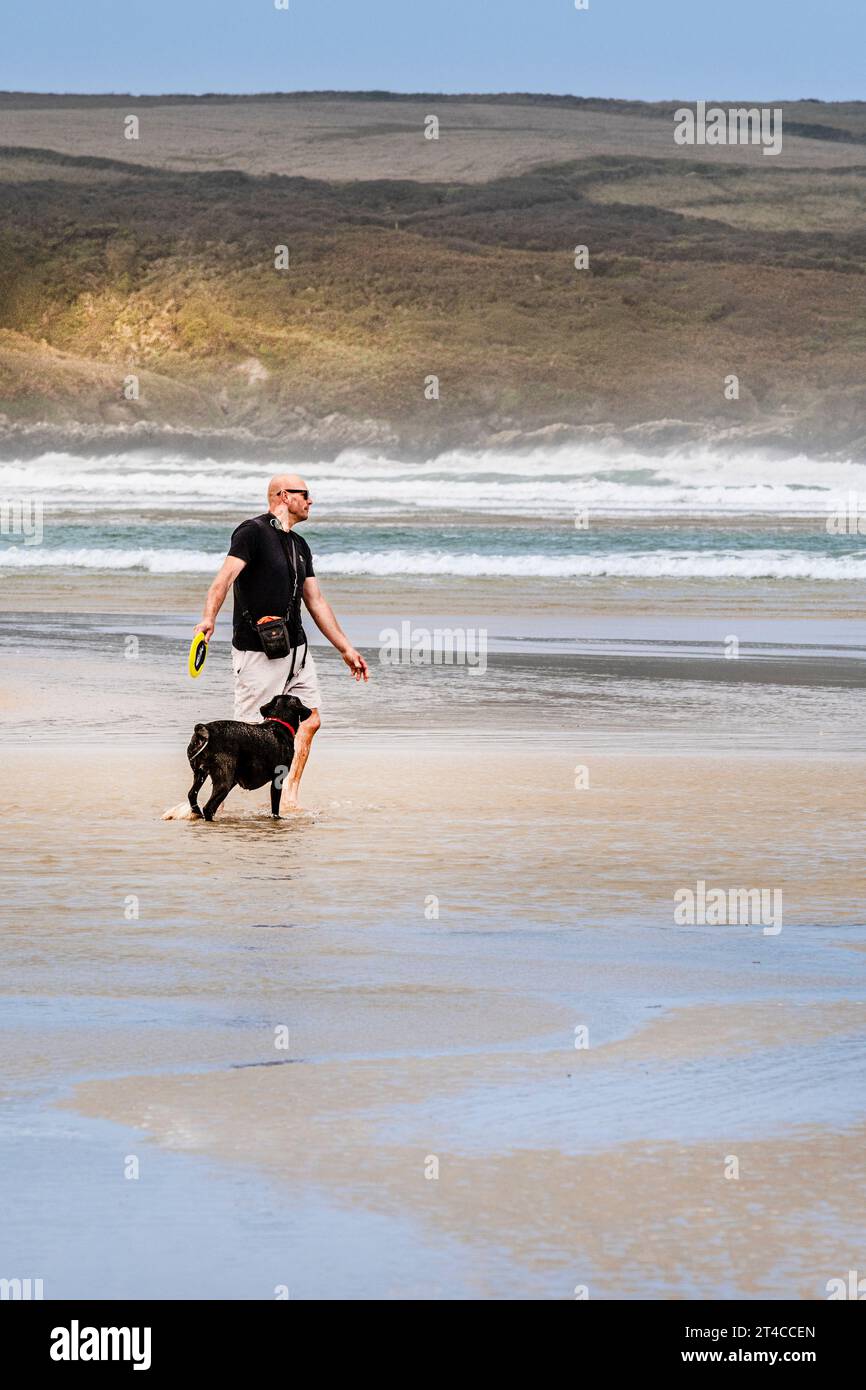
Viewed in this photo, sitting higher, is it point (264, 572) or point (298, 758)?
point (264, 572)

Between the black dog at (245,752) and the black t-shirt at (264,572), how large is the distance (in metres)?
0.30

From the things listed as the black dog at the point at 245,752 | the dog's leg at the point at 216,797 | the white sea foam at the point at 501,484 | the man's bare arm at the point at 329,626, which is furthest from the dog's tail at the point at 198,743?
the white sea foam at the point at 501,484

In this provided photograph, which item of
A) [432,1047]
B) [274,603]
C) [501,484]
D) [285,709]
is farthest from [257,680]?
[501,484]

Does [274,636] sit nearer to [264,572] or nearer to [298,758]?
[264,572]

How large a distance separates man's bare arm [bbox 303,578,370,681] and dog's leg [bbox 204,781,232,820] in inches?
28.6

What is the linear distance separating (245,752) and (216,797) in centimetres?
21

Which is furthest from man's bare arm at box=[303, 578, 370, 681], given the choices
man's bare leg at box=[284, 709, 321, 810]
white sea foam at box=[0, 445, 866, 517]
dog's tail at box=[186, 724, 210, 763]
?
white sea foam at box=[0, 445, 866, 517]

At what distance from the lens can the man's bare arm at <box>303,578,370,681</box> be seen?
8.79m

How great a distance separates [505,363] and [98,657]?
111 meters

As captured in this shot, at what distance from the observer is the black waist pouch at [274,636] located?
8.60 m

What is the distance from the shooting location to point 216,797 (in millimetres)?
8383

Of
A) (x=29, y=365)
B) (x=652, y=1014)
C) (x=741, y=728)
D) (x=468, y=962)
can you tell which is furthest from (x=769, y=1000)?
(x=29, y=365)

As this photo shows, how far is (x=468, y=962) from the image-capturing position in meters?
6.09

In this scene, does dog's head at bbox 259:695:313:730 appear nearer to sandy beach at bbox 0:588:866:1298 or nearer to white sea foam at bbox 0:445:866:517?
sandy beach at bbox 0:588:866:1298
